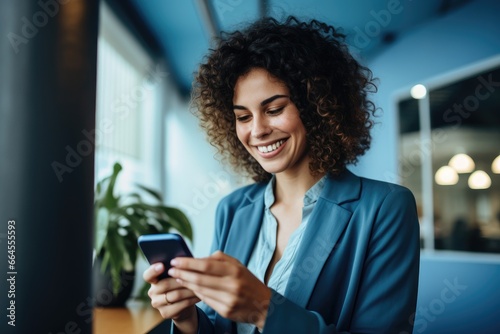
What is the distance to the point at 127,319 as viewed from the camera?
7.72ft

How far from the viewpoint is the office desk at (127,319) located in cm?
208

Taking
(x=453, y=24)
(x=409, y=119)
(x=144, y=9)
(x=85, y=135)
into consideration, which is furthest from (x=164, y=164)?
(x=85, y=135)

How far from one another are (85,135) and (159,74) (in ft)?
16.4

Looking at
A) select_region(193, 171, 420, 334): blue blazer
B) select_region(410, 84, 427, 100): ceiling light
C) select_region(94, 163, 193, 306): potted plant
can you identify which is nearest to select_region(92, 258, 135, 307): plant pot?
select_region(94, 163, 193, 306): potted plant

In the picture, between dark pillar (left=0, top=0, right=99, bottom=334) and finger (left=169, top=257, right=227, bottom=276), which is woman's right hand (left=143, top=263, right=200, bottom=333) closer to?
finger (left=169, top=257, right=227, bottom=276)

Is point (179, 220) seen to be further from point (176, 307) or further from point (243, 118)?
point (176, 307)

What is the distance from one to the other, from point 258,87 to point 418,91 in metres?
3.91

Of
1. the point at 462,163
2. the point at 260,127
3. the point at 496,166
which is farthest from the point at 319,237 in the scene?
the point at 462,163

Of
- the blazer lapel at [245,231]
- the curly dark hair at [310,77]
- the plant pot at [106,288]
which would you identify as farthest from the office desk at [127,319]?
the curly dark hair at [310,77]

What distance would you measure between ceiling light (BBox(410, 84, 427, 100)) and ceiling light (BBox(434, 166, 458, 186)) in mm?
861

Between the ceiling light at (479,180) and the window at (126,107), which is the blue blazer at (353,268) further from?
the ceiling light at (479,180)

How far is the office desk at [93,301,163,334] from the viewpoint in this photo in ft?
6.82

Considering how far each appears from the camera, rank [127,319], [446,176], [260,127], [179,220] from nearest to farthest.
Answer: [260,127]
[127,319]
[179,220]
[446,176]

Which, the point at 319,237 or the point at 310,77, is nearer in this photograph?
the point at 319,237
